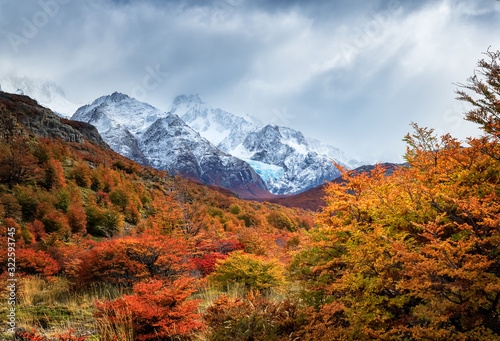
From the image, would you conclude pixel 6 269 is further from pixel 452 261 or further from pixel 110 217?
pixel 452 261

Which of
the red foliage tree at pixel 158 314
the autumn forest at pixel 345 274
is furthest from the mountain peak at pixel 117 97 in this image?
the red foliage tree at pixel 158 314

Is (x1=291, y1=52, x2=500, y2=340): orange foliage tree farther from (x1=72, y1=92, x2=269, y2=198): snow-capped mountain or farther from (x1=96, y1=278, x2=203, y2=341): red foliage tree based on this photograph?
(x1=72, y1=92, x2=269, y2=198): snow-capped mountain

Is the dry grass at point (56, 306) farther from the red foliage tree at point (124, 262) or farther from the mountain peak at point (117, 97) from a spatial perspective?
the mountain peak at point (117, 97)

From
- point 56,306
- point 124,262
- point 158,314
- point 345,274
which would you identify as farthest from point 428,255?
point 56,306

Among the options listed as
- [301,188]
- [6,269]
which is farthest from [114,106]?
[6,269]

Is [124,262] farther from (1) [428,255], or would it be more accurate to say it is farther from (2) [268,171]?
(2) [268,171]

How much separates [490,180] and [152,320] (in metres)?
4.81

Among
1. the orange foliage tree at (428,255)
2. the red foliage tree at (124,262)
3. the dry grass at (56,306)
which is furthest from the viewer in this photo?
the red foliage tree at (124,262)

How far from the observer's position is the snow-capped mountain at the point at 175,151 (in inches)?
4879

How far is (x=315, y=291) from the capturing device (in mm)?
3861

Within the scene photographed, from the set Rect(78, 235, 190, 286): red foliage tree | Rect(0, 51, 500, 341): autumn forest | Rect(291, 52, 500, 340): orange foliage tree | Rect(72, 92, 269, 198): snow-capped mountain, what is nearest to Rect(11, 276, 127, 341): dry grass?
Rect(0, 51, 500, 341): autumn forest

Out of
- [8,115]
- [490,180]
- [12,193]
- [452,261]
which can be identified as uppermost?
[8,115]

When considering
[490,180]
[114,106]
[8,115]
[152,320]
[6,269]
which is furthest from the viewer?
[114,106]

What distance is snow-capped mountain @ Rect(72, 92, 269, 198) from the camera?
407 feet
